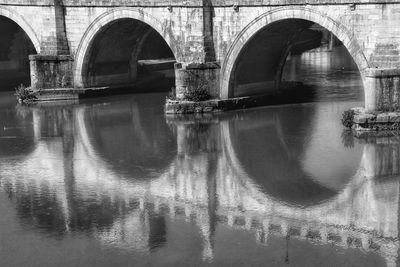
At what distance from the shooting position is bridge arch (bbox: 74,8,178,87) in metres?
25.9

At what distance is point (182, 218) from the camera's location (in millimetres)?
14062

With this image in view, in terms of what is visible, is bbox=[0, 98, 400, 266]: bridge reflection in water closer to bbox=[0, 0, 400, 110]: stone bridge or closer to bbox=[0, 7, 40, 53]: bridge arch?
→ bbox=[0, 0, 400, 110]: stone bridge

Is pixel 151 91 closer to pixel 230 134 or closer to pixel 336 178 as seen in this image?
pixel 230 134

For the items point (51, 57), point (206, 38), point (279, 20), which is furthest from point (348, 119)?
point (51, 57)

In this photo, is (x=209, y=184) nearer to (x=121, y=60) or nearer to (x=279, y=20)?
(x=279, y=20)

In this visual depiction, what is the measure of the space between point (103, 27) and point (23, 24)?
4402 millimetres

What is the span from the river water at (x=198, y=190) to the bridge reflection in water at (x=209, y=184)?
4 centimetres

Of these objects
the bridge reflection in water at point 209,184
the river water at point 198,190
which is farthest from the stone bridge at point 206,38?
the bridge reflection in water at point 209,184

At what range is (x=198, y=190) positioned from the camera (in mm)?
16094

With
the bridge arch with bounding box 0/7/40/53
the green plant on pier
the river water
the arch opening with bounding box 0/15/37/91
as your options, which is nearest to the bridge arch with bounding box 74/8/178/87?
the bridge arch with bounding box 0/7/40/53

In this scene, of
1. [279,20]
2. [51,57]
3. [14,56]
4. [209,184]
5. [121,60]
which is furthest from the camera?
[14,56]

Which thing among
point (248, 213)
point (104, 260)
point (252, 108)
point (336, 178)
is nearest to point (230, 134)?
point (252, 108)

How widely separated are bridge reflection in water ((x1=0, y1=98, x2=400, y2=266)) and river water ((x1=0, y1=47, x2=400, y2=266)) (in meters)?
0.04

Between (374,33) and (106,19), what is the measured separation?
11.6 meters
